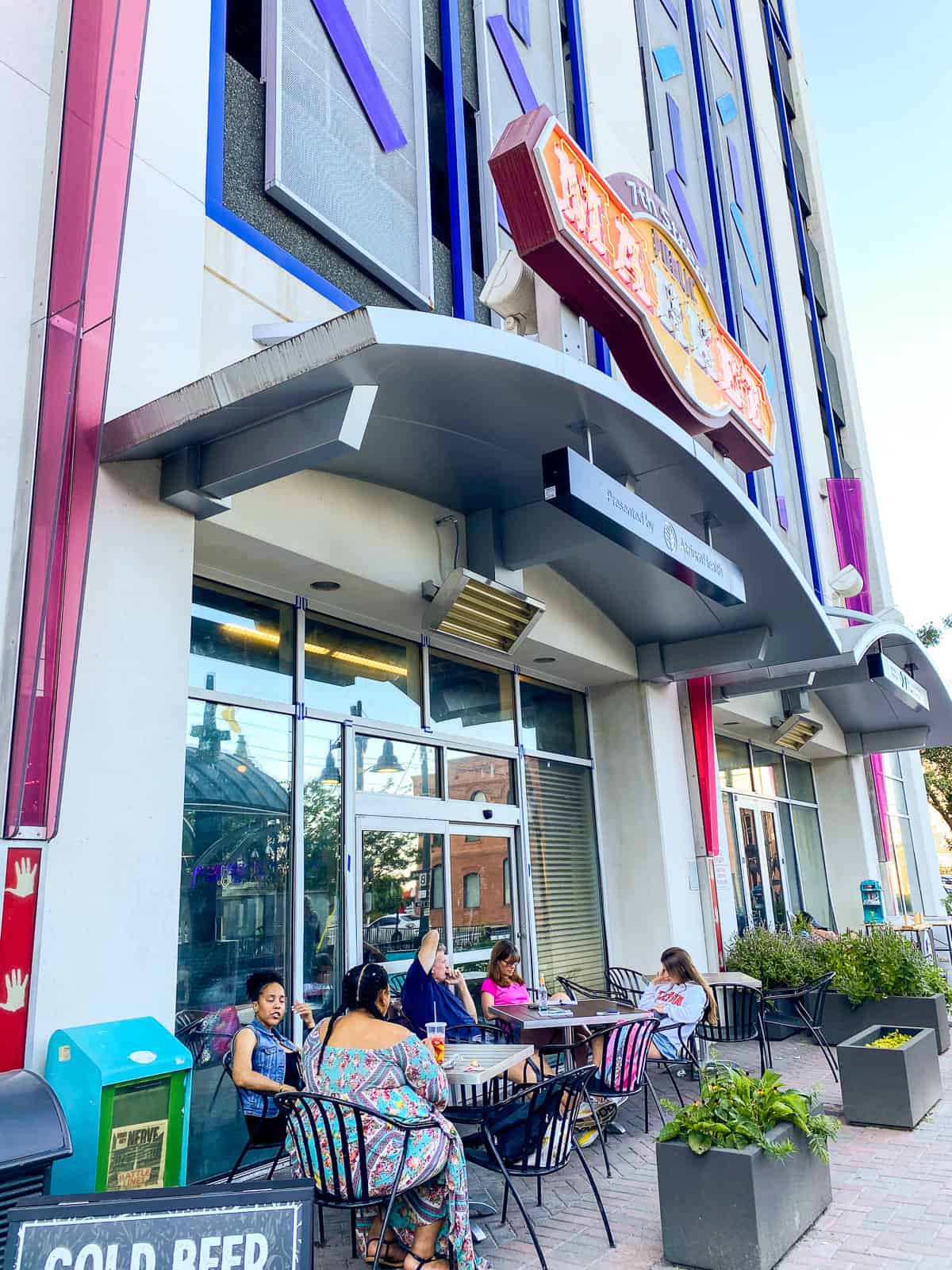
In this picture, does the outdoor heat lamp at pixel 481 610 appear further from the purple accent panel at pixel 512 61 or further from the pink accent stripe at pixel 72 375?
the purple accent panel at pixel 512 61

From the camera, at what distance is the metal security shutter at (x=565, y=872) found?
8.62 meters

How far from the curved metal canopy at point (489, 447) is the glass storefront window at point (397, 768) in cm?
159

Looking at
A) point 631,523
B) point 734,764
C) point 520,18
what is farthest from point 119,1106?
point 734,764

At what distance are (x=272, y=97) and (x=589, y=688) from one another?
599 cm

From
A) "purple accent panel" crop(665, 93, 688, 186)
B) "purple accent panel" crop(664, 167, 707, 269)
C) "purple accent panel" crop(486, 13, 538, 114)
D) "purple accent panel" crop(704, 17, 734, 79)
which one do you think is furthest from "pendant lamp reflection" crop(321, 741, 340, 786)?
"purple accent panel" crop(704, 17, 734, 79)

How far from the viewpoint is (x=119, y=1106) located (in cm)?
357

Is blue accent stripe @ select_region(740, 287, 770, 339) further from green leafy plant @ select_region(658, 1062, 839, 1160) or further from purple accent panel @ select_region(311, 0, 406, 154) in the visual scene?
green leafy plant @ select_region(658, 1062, 839, 1160)

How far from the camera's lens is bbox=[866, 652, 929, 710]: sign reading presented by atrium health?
10312 mm

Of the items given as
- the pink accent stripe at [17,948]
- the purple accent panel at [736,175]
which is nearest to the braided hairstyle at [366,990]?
the pink accent stripe at [17,948]

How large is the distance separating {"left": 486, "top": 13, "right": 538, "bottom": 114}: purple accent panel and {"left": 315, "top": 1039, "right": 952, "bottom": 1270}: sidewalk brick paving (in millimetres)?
8894

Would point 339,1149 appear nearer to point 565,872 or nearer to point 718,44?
point 565,872

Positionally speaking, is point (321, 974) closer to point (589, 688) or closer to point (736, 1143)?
point (736, 1143)

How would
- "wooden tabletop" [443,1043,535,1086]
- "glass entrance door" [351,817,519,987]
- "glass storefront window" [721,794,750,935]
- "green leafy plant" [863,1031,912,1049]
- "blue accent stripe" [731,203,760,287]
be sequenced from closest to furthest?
"wooden tabletop" [443,1043,535,1086]
"green leafy plant" [863,1031,912,1049]
"glass entrance door" [351,817,519,987]
"glass storefront window" [721,794,750,935]
"blue accent stripe" [731,203,760,287]

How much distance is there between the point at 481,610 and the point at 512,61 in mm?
5909
